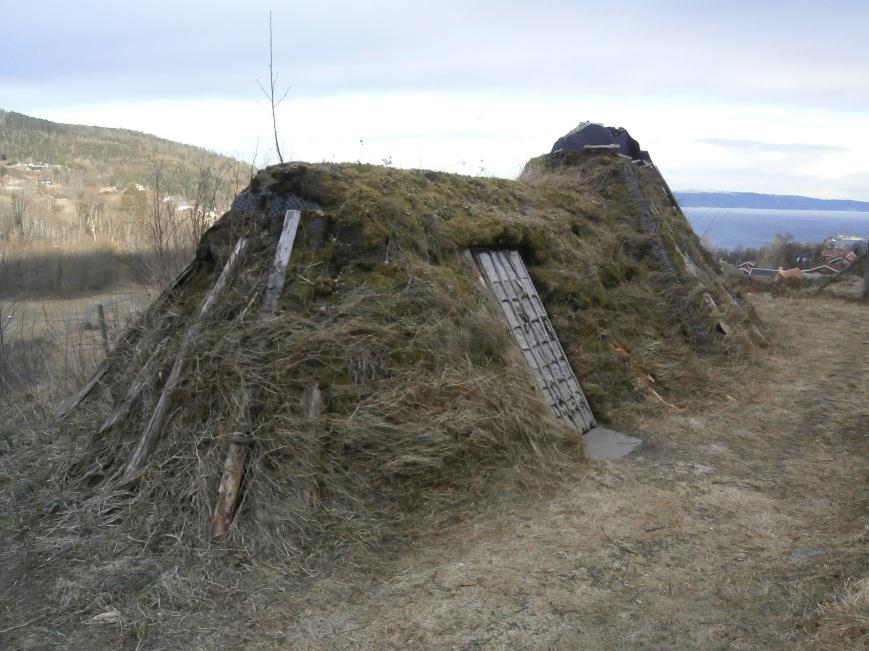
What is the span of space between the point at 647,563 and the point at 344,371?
2.18 metres

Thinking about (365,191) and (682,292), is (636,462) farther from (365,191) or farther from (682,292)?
(682,292)

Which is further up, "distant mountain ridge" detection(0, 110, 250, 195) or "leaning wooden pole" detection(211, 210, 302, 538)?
"distant mountain ridge" detection(0, 110, 250, 195)

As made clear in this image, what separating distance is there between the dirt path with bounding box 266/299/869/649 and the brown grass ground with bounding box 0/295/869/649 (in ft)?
0.03

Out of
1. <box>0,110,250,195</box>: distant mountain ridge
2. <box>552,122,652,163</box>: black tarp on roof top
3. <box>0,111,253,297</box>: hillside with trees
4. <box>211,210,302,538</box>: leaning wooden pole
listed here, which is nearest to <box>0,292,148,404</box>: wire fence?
<box>0,111,253,297</box>: hillside with trees

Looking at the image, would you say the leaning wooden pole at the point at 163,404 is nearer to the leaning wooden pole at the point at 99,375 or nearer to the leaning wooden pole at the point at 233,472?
the leaning wooden pole at the point at 233,472

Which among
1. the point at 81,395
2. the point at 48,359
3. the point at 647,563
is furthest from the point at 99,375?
the point at 647,563

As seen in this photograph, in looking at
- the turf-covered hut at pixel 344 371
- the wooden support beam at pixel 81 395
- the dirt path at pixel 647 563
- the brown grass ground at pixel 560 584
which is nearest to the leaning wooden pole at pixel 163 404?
the turf-covered hut at pixel 344 371

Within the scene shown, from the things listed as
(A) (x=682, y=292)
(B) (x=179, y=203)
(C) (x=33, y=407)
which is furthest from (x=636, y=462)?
(B) (x=179, y=203)

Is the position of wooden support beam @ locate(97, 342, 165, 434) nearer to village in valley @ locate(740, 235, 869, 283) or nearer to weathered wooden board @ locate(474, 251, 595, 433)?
weathered wooden board @ locate(474, 251, 595, 433)

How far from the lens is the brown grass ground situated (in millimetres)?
3559

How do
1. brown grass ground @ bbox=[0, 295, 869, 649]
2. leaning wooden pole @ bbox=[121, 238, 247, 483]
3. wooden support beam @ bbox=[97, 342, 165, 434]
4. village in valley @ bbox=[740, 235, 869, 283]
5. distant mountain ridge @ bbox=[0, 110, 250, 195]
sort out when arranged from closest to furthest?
brown grass ground @ bbox=[0, 295, 869, 649] < leaning wooden pole @ bbox=[121, 238, 247, 483] < wooden support beam @ bbox=[97, 342, 165, 434] < village in valley @ bbox=[740, 235, 869, 283] < distant mountain ridge @ bbox=[0, 110, 250, 195]

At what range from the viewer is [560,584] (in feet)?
13.2

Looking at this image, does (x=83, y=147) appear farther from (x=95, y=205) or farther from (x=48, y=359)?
(x=48, y=359)

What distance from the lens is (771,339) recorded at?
10.3m
